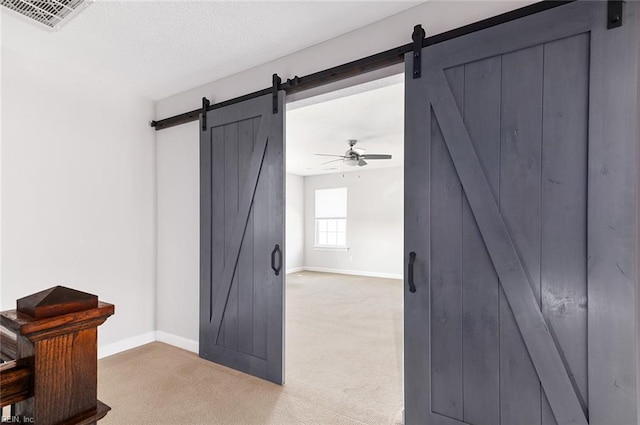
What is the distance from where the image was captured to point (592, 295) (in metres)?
1.64

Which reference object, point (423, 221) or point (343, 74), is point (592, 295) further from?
point (343, 74)

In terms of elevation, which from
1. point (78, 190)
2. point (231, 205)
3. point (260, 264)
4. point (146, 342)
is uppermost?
point (78, 190)

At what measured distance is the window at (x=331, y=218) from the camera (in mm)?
8992

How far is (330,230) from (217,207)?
6187 mm

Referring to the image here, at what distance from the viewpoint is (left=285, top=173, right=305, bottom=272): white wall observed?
909cm

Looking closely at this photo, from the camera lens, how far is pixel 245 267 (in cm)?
295

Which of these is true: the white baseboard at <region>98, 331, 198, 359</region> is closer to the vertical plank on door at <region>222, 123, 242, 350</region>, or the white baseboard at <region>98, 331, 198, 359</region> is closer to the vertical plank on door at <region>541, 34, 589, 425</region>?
the vertical plank on door at <region>222, 123, 242, 350</region>

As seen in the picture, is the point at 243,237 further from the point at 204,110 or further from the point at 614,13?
the point at 614,13

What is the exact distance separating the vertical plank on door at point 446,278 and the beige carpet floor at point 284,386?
1.59 feet

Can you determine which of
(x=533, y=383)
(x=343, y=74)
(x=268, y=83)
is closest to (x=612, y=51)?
(x=343, y=74)

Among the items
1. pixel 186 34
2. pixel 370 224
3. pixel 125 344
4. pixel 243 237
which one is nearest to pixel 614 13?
pixel 186 34

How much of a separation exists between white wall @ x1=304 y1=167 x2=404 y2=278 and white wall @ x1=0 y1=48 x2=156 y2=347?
564 cm

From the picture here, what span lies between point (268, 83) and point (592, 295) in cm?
262

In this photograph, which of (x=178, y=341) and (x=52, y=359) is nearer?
(x=52, y=359)
